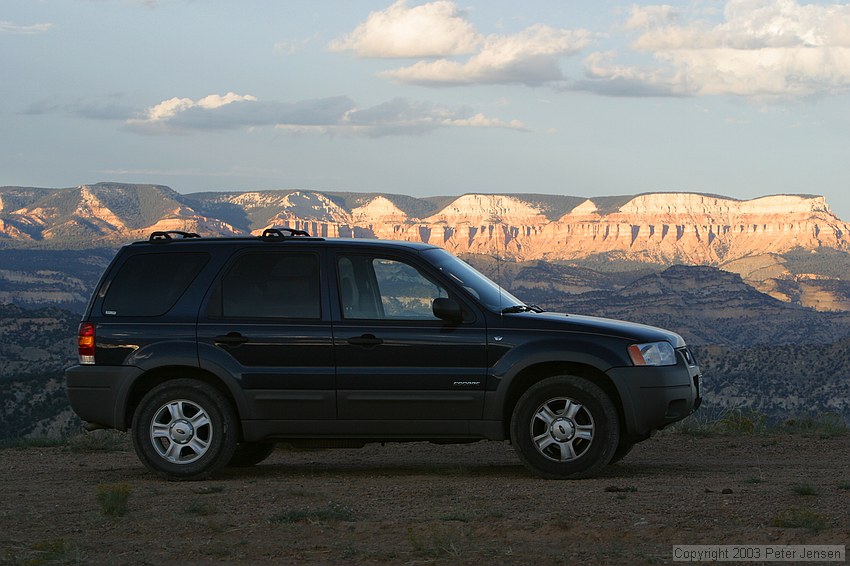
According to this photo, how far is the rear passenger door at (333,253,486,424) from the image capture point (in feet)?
29.3

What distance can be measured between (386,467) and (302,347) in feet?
5.61

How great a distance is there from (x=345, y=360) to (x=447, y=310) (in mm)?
849

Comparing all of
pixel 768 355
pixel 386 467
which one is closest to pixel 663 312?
pixel 768 355

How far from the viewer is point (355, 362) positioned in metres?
9.02

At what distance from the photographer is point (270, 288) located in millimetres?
9289

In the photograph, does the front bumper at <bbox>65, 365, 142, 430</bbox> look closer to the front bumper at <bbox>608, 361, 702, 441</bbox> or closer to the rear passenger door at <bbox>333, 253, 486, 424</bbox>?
the rear passenger door at <bbox>333, 253, 486, 424</bbox>

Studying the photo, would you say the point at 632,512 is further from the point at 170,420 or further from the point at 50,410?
the point at 50,410

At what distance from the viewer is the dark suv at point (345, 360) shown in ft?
A: 29.2

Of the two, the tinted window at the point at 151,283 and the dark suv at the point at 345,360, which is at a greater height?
the tinted window at the point at 151,283

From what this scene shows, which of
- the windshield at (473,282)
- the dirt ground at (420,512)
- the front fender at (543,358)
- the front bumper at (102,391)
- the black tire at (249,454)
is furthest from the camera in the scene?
the black tire at (249,454)

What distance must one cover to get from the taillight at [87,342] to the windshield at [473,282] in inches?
102

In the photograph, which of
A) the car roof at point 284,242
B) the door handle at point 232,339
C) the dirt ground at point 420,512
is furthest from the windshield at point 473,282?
the door handle at point 232,339

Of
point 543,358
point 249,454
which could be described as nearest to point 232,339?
point 249,454

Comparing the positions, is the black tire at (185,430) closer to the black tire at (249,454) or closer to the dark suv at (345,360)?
the dark suv at (345,360)
